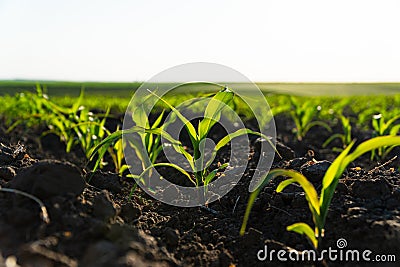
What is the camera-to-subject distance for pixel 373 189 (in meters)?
2.07

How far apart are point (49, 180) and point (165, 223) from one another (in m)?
0.71

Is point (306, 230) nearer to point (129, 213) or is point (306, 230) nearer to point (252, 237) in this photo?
point (252, 237)

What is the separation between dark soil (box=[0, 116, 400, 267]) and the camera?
1422mm

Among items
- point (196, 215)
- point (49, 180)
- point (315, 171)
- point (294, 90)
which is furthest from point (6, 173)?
point (294, 90)

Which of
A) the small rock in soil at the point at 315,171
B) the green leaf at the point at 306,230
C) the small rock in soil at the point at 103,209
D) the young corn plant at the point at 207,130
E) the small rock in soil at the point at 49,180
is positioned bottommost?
the green leaf at the point at 306,230

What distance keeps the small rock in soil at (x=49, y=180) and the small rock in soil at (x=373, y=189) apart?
4.42ft

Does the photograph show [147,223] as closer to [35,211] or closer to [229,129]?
[35,211]

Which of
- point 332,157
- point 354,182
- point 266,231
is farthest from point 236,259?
point 332,157

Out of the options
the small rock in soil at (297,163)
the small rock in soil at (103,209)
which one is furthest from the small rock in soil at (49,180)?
the small rock in soil at (297,163)

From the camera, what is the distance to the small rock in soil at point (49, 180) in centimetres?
169

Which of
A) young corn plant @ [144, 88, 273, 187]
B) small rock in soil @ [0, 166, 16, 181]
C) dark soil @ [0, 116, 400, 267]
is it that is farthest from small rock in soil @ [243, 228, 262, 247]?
small rock in soil @ [0, 166, 16, 181]

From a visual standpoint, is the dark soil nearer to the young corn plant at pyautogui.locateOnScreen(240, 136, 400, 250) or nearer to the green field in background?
the young corn plant at pyautogui.locateOnScreen(240, 136, 400, 250)

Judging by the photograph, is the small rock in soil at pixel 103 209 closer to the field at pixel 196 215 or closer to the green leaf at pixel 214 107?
the field at pixel 196 215

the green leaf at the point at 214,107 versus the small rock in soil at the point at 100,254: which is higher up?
the green leaf at the point at 214,107
